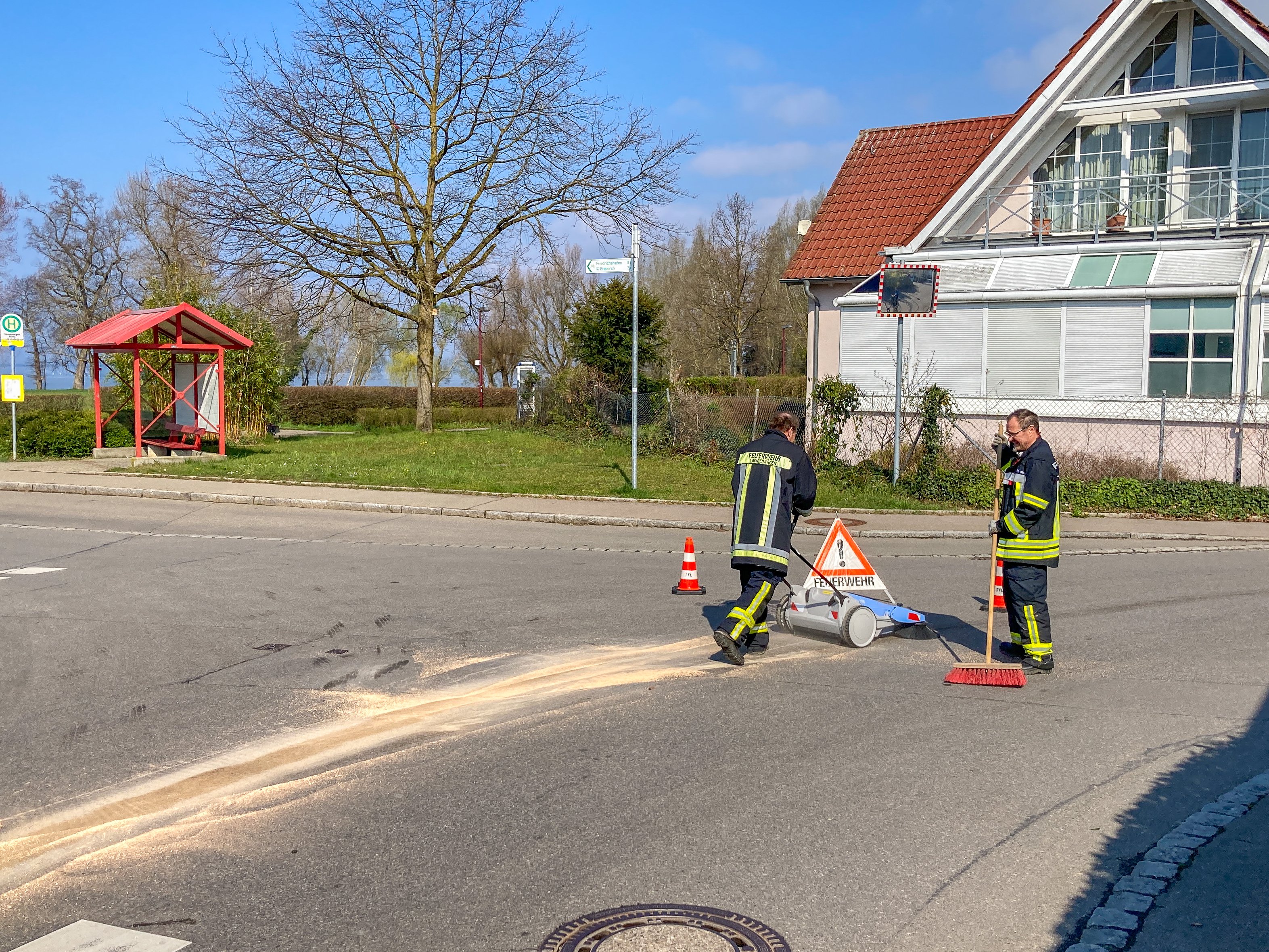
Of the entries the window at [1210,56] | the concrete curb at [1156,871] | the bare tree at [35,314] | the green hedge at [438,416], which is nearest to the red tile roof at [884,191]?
the window at [1210,56]

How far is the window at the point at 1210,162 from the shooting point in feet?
73.3

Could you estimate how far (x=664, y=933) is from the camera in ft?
13.0

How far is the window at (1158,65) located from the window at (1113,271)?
3.93 metres

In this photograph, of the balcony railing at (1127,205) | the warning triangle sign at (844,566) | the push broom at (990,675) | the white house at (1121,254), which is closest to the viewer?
the push broom at (990,675)

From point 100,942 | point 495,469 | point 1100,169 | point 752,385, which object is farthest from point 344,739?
point 752,385

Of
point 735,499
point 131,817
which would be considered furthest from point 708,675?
point 131,817

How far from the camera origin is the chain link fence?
18.4 metres

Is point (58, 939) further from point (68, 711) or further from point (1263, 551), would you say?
point (1263, 551)

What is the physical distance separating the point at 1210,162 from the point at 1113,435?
7040 mm

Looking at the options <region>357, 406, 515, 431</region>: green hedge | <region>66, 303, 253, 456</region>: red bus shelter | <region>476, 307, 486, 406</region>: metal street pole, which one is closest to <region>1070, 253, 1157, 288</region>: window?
<region>66, 303, 253, 456</region>: red bus shelter

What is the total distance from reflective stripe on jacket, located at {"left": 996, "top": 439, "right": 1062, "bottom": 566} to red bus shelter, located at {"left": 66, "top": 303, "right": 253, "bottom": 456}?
18885mm

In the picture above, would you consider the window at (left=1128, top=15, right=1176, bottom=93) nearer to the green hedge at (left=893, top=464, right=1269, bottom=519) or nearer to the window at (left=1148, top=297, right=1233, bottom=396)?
the window at (left=1148, top=297, right=1233, bottom=396)

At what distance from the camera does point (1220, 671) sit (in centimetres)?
783

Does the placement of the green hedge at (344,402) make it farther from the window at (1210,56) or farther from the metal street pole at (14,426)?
the window at (1210,56)
